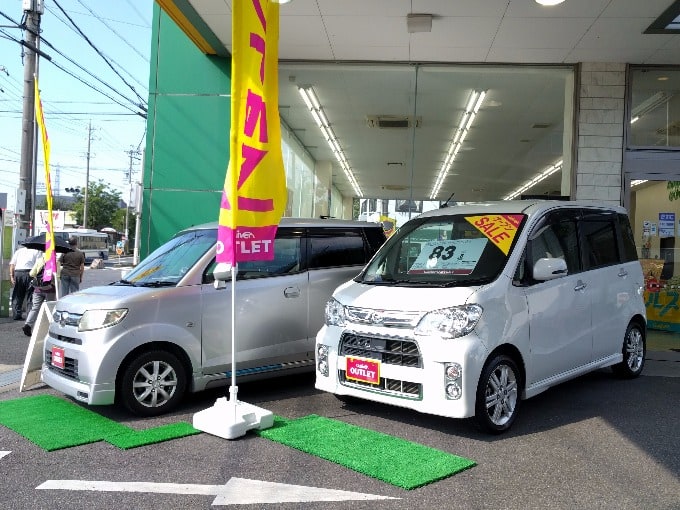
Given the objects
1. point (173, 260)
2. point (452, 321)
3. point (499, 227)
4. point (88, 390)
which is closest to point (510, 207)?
point (499, 227)

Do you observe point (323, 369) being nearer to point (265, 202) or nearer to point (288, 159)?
point (265, 202)

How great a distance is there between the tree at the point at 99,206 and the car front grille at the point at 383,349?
6299 centimetres

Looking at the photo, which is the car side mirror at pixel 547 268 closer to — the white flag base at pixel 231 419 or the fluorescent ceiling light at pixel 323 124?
the white flag base at pixel 231 419

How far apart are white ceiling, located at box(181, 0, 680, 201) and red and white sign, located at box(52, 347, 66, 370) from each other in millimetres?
4997

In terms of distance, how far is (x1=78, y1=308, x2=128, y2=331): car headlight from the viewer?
5016 mm

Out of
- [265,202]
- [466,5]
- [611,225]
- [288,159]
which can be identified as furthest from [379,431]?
[288,159]

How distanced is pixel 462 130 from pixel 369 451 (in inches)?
438

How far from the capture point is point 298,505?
11.3 ft

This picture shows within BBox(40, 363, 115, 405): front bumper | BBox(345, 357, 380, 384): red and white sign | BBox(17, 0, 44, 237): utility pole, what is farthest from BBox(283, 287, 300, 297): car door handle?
BBox(17, 0, 44, 237): utility pole

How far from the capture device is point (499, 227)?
5.29 m

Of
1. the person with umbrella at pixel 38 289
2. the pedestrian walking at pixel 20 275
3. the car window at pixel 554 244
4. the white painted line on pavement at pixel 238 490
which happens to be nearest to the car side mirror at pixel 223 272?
the white painted line on pavement at pixel 238 490

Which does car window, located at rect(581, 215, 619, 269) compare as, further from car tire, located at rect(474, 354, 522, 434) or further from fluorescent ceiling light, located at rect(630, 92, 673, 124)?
fluorescent ceiling light, located at rect(630, 92, 673, 124)

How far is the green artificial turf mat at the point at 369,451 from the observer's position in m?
3.88

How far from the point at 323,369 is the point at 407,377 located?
0.88m
